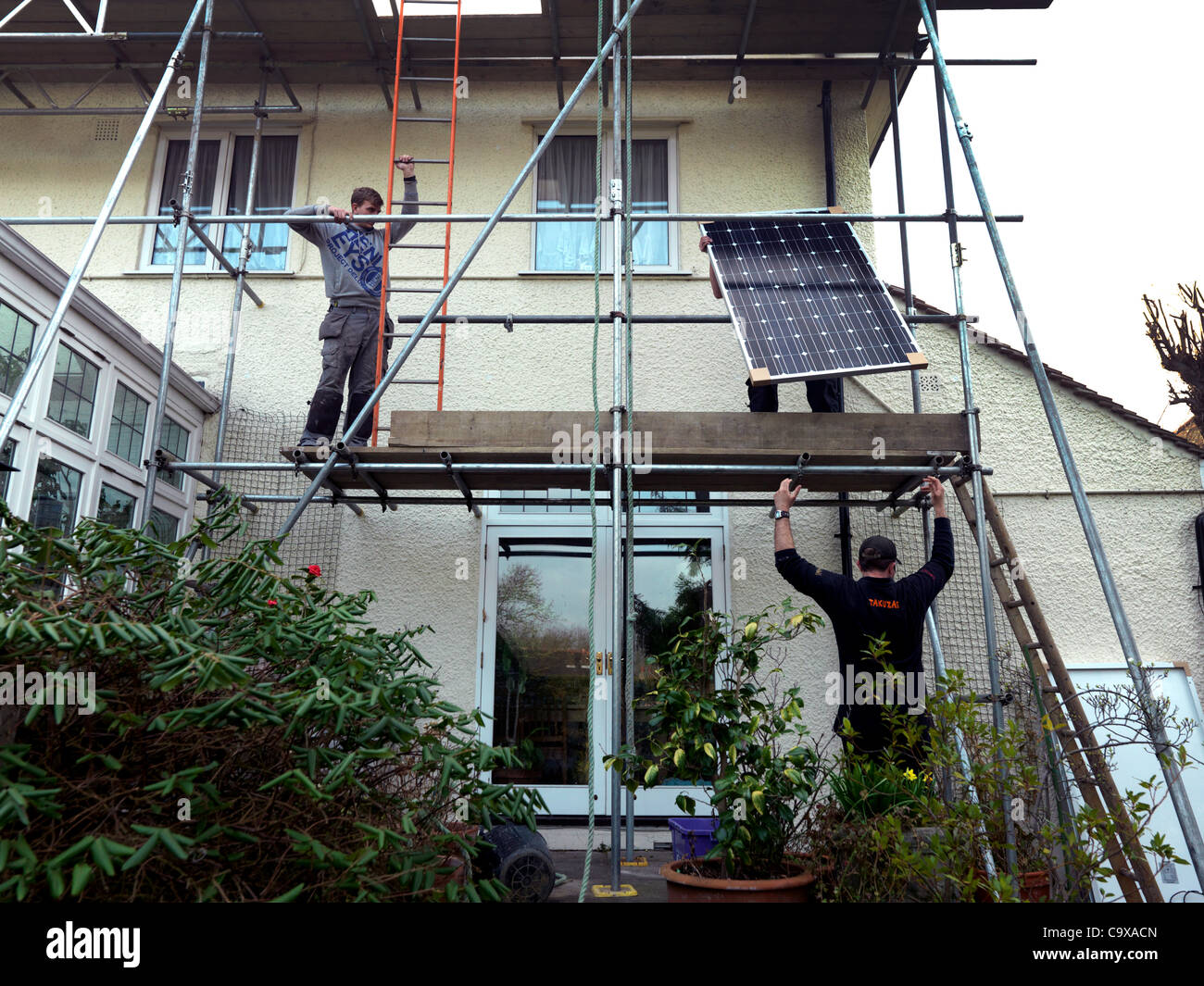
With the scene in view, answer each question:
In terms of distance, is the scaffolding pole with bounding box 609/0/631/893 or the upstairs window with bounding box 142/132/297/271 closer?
the scaffolding pole with bounding box 609/0/631/893

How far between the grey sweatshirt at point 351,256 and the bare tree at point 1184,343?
5532 mm

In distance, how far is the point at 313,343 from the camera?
6.36 metres

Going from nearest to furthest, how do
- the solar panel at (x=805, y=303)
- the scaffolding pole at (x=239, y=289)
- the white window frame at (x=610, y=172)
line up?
the solar panel at (x=805, y=303) < the scaffolding pole at (x=239, y=289) < the white window frame at (x=610, y=172)

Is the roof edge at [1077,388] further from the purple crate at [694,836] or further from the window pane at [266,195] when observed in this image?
the window pane at [266,195]

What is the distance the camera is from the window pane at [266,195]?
676 centimetres

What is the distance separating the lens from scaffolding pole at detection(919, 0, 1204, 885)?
357 centimetres

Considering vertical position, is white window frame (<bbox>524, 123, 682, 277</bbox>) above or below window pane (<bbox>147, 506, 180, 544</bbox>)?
above

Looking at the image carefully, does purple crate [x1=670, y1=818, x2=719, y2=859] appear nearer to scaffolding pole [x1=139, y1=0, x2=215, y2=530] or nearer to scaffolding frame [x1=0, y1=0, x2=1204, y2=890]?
scaffolding frame [x1=0, y1=0, x2=1204, y2=890]

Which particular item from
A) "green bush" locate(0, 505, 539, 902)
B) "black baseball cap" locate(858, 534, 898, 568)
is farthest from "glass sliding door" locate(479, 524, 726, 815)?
"green bush" locate(0, 505, 539, 902)

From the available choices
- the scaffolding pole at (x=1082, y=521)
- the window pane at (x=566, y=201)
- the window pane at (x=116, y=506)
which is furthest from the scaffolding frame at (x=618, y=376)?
the window pane at (x=566, y=201)

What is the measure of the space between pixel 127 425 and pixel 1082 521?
209 inches

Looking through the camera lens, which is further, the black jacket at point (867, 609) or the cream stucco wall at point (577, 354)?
the cream stucco wall at point (577, 354)

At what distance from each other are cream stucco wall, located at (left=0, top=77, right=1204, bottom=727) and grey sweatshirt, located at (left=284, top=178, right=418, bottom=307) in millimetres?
770
